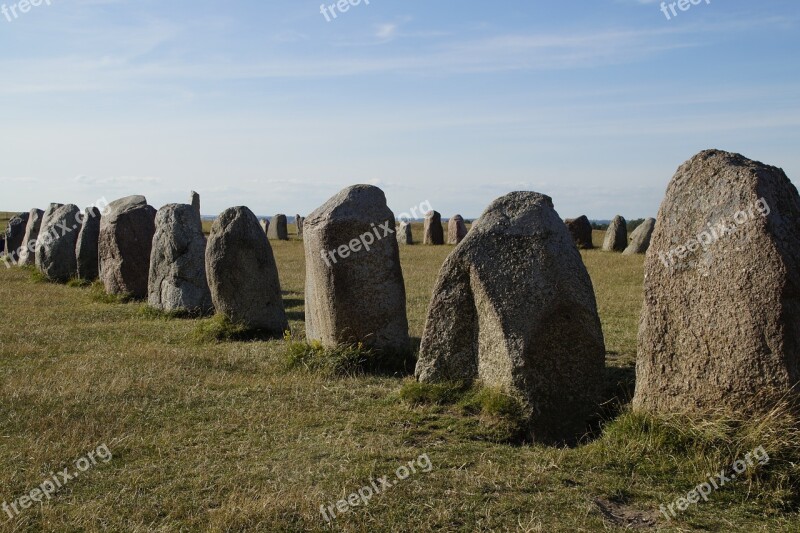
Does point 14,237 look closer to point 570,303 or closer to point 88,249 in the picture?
point 88,249

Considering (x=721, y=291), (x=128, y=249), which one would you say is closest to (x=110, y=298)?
(x=128, y=249)

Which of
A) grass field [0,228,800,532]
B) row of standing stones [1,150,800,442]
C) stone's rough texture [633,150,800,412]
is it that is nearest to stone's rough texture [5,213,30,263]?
grass field [0,228,800,532]

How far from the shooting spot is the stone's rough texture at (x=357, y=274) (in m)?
9.03

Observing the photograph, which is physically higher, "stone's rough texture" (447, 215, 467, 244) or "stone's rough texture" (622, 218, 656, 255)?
"stone's rough texture" (447, 215, 467, 244)

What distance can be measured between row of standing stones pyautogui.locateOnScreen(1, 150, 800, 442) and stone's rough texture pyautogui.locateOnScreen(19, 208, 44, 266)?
17643mm

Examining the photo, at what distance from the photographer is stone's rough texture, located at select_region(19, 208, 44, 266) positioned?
79.9ft

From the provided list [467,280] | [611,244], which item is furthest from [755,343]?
[611,244]

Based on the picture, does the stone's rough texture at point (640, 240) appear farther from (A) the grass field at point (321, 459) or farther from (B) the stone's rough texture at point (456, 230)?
(A) the grass field at point (321, 459)

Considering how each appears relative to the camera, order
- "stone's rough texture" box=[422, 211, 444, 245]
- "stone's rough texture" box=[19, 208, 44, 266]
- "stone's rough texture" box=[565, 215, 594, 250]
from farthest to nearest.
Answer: "stone's rough texture" box=[422, 211, 444, 245] → "stone's rough texture" box=[565, 215, 594, 250] → "stone's rough texture" box=[19, 208, 44, 266]

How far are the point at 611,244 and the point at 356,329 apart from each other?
2171 centimetres

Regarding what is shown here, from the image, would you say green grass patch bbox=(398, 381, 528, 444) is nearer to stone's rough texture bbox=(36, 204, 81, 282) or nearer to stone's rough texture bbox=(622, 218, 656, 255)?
stone's rough texture bbox=(36, 204, 81, 282)

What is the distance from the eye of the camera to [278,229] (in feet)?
134

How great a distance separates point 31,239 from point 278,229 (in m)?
16.9

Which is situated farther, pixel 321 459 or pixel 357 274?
pixel 357 274
